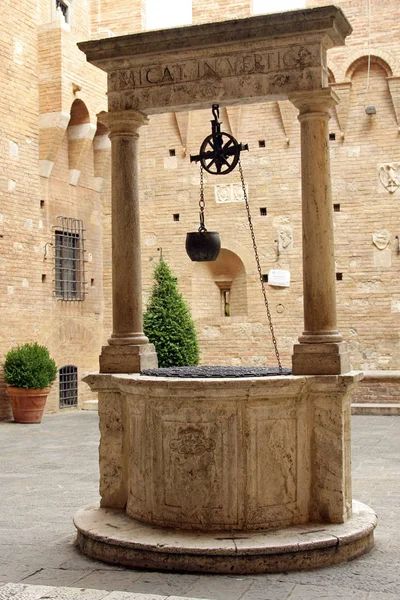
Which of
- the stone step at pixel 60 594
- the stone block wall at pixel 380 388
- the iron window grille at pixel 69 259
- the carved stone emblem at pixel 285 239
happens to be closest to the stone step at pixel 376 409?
the stone block wall at pixel 380 388

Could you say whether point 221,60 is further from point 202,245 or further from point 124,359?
point 124,359

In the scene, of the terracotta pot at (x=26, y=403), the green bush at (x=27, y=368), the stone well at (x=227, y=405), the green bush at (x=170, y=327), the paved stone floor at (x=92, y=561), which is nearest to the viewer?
the paved stone floor at (x=92, y=561)

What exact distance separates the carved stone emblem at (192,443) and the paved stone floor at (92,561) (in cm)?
75

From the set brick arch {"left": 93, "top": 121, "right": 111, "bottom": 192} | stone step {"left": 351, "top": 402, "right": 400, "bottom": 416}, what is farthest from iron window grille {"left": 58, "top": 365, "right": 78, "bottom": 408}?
stone step {"left": 351, "top": 402, "right": 400, "bottom": 416}

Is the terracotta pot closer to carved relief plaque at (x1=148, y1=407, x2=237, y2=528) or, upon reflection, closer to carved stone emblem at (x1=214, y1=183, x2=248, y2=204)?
carved stone emblem at (x1=214, y1=183, x2=248, y2=204)

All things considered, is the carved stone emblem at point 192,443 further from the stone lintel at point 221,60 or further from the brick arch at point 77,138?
the brick arch at point 77,138

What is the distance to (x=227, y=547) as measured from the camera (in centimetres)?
473

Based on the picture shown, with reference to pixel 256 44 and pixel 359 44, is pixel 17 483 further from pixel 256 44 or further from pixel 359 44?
pixel 359 44

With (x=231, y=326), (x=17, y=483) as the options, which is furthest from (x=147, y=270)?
(x=17, y=483)

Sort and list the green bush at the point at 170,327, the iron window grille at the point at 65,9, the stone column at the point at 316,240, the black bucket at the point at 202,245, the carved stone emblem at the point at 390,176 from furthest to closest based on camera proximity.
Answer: the iron window grille at the point at 65,9
the carved stone emblem at the point at 390,176
the green bush at the point at 170,327
the black bucket at the point at 202,245
the stone column at the point at 316,240

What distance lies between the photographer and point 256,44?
18.2 ft

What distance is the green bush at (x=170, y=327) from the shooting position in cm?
1326

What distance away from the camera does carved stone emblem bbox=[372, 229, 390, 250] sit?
46.1 ft

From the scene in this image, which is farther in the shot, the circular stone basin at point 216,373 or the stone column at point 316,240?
the stone column at point 316,240
